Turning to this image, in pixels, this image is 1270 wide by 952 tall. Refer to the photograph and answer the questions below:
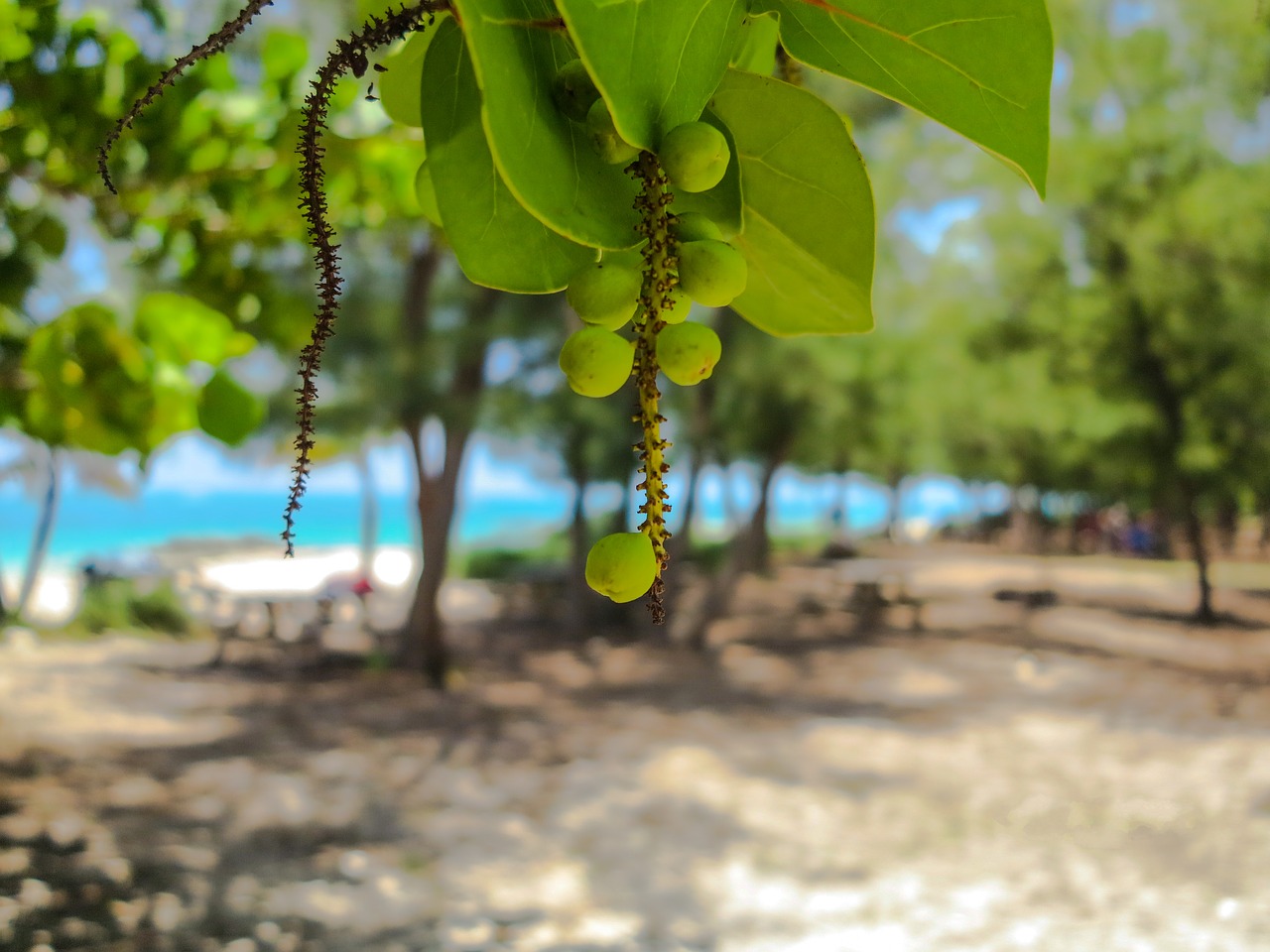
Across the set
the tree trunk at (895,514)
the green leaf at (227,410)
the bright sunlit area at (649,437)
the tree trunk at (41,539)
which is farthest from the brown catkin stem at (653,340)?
the tree trunk at (895,514)

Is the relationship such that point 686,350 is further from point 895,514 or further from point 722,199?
point 895,514

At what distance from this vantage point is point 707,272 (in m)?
0.22

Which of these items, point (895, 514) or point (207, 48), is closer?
point (207, 48)

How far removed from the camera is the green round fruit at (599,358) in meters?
0.22

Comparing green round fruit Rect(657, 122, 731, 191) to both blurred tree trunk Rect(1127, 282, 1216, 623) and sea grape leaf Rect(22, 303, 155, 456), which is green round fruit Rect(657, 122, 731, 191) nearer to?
sea grape leaf Rect(22, 303, 155, 456)

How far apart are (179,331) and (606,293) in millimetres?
736

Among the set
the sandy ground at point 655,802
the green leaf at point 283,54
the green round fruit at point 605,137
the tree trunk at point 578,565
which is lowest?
the sandy ground at point 655,802

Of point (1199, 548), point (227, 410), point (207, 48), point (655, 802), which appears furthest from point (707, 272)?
point (1199, 548)

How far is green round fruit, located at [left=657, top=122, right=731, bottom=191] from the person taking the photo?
0.63 ft

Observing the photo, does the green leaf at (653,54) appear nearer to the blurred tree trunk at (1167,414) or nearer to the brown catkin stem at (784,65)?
the brown catkin stem at (784,65)

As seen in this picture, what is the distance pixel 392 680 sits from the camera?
516cm

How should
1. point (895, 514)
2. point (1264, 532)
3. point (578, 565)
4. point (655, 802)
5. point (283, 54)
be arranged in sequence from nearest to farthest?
point (283, 54) → point (655, 802) → point (1264, 532) → point (578, 565) → point (895, 514)

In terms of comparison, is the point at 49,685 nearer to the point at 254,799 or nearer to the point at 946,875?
the point at 254,799

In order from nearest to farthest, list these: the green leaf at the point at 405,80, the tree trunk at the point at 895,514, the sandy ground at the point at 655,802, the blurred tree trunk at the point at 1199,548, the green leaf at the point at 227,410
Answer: the green leaf at the point at 405,80, the green leaf at the point at 227,410, the sandy ground at the point at 655,802, the blurred tree trunk at the point at 1199,548, the tree trunk at the point at 895,514
